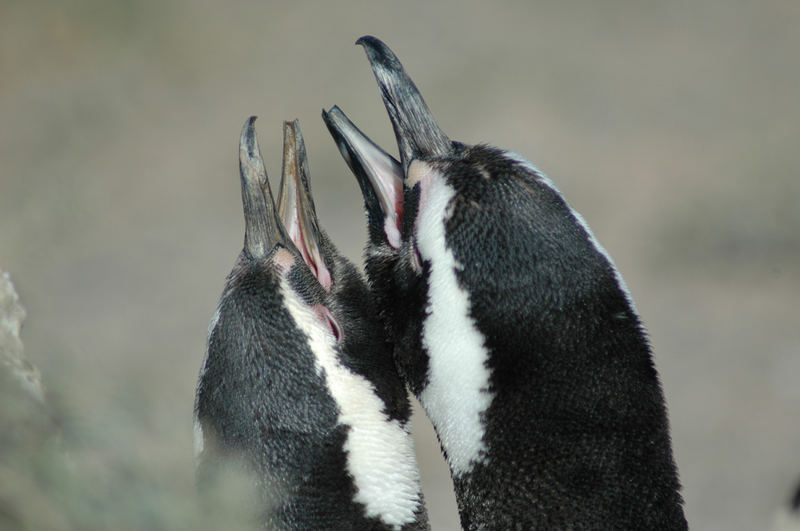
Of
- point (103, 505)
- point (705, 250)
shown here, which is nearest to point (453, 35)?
point (705, 250)

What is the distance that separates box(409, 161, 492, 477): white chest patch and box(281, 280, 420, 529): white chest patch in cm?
6

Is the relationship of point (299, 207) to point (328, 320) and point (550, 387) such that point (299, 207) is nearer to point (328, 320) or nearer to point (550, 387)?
point (328, 320)

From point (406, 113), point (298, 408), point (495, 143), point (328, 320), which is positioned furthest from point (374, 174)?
point (495, 143)

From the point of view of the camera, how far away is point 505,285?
922mm

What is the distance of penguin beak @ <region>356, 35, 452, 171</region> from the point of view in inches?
43.3

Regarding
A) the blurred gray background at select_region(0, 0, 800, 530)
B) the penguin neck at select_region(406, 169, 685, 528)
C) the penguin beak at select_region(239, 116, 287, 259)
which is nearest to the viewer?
the penguin neck at select_region(406, 169, 685, 528)

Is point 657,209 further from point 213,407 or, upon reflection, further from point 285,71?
point 213,407

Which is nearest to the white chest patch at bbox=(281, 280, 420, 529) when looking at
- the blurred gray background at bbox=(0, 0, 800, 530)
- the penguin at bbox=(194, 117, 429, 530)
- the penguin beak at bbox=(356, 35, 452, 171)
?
the penguin at bbox=(194, 117, 429, 530)

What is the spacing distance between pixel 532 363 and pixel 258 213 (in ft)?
1.25

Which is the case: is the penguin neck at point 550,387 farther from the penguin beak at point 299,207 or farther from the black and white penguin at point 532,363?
the penguin beak at point 299,207

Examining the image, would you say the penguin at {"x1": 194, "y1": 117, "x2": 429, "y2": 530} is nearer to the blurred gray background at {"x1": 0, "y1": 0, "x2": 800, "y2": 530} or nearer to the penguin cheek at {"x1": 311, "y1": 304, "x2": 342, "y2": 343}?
the penguin cheek at {"x1": 311, "y1": 304, "x2": 342, "y2": 343}

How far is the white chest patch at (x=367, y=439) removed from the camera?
3.14 ft

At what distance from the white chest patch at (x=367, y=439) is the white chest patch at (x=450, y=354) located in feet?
0.20

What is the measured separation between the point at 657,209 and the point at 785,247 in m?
0.41
